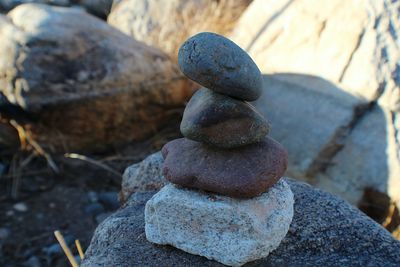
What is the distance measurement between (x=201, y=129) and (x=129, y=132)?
246 cm

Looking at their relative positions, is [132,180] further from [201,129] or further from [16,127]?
[16,127]

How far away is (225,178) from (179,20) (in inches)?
116

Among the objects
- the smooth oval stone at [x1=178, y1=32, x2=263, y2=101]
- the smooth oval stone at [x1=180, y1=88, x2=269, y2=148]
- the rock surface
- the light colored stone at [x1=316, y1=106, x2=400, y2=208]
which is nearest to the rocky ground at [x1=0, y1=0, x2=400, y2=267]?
the light colored stone at [x1=316, y1=106, x2=400, y2=208]

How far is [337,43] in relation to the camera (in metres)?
3.59

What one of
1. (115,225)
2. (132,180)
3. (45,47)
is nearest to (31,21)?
(45,47)

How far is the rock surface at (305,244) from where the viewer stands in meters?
1.97

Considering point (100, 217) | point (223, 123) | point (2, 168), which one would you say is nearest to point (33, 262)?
point (100, 217)

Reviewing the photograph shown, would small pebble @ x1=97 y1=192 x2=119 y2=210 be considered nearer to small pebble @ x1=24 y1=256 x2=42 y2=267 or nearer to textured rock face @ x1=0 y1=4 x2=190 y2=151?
textured rock face @ x1=0 y1=4 x2=190 y2=151

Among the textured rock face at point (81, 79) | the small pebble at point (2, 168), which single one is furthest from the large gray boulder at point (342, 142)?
the small pebble at point (2, 168)

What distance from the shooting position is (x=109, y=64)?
4008 mm

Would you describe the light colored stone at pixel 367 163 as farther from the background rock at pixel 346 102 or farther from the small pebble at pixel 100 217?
the small pebble at pixel 100 217

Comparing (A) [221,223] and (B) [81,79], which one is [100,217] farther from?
(A) [221,223]

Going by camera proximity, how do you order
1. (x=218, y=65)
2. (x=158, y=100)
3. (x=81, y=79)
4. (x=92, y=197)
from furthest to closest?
(x=158, y=100) < (x=81, y=79) < (x=92, y=197) < (x=218, y=65)

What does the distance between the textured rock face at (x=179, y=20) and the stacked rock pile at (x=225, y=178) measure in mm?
2603
